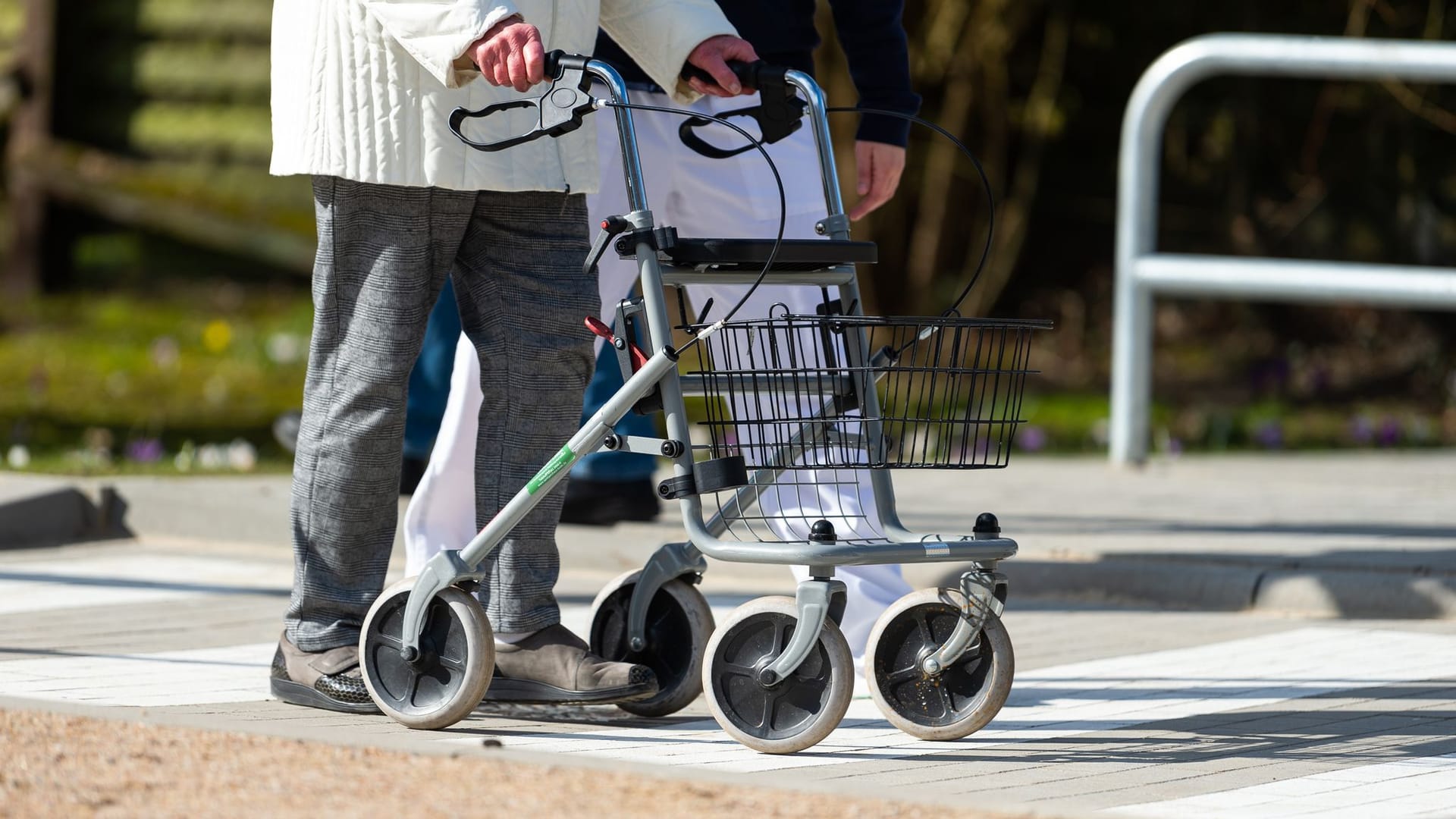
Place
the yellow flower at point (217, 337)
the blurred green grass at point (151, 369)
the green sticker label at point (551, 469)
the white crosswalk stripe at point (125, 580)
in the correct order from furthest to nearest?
the yellow flower at point (217, 337), the blurred green grass at point (151, 369), the white crosswalk stripe at point (125, 580), the green sticker label at point (551, 469)

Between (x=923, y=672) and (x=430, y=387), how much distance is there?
2.54m

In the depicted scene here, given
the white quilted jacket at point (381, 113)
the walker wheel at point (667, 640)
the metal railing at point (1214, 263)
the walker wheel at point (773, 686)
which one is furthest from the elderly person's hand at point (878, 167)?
the metal railing at point (1214, 263)

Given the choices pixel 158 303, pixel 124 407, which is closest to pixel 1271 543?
pixel 124 407

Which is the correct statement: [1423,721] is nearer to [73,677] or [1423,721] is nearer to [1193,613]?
[1193,613]

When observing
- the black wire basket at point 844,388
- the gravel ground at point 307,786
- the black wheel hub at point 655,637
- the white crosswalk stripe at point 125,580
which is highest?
the black wire basket at point 844,388

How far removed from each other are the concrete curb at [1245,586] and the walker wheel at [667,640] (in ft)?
6.10

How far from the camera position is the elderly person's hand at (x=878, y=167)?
15.3 ft

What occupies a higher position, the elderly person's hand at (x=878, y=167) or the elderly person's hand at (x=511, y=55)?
the elderly person's hand at (x=878, y=167)

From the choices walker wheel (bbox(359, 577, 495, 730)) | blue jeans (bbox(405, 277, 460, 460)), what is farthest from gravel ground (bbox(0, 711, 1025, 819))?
blue jeans (bbox(405, 277, 460, 460))

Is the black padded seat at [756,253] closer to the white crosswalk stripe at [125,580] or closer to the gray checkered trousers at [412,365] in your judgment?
the gray checkered trousers at [412,365]

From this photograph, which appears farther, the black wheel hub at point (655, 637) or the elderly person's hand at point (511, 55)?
the black wheel hub at point (655, 637)

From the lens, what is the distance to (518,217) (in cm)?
402

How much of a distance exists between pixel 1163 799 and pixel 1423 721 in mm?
910

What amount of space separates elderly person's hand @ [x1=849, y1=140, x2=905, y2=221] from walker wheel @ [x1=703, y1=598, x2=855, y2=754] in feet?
4.14
